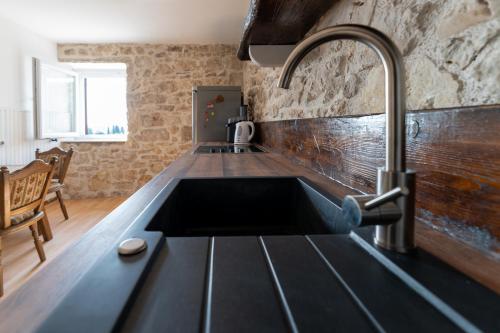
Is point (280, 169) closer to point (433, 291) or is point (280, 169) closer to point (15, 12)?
point (433, 291)

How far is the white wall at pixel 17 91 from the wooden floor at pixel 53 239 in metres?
0.87

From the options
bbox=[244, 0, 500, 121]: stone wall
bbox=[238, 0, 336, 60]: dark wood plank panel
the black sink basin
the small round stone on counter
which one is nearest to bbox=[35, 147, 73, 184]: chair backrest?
bbox=[238, 0, 336, 60]: dark wood plank panel

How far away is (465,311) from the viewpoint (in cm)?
31

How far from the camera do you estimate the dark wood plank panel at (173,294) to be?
298 millimetres

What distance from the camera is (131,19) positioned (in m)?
3.61

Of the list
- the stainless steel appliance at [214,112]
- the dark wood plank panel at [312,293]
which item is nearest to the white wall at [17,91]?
the stainless steel appliance at [214,112]

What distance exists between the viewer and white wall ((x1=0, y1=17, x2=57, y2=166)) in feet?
11.8

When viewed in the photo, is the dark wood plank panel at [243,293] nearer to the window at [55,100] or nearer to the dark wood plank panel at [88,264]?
the dark wood plank panel at [88,264]

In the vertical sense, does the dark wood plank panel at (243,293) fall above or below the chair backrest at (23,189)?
above

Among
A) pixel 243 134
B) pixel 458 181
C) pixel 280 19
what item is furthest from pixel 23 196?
pixel 458 181

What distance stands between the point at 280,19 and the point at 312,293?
1.17 meters

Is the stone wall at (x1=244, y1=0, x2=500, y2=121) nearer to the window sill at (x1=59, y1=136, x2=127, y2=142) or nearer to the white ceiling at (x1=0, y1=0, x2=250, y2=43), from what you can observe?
the white ceiling at (x1=0, y1=0, x2=250, y2=43)

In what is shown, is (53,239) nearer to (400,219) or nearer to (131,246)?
(131,246)

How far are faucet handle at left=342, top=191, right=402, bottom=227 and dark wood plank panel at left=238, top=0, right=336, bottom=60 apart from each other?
2.98 ft
